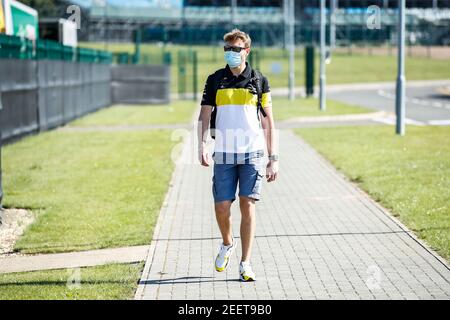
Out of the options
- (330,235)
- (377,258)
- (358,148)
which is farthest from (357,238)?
(358,148)

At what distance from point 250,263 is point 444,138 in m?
13.3

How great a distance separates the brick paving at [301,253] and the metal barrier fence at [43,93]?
7.94 meters

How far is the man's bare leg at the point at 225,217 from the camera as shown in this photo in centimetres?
806

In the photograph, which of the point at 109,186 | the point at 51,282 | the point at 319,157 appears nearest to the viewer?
the point at 51,282

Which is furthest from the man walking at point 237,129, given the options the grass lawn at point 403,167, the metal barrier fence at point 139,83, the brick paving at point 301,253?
the metal barrier fence at point 139,83

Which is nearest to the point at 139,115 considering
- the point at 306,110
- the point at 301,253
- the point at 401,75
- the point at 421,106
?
the point at 306,110

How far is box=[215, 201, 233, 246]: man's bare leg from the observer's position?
26.5 ft

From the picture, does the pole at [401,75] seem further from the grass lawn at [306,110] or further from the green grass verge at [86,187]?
the grass lawn at [306,110]

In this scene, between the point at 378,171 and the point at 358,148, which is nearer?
Answer: the point at 378,171

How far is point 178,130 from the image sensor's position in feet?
85.2

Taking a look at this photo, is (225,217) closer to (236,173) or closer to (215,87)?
(236,173)

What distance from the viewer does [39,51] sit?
80.1ft

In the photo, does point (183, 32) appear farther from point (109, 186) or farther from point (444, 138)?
point (109, 186)

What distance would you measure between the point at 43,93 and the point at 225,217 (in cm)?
1721
